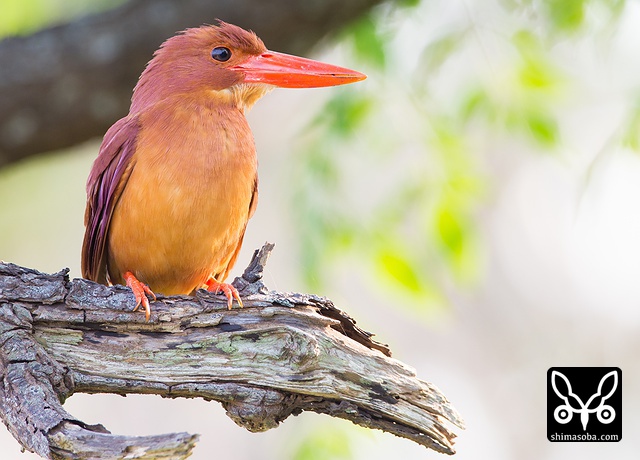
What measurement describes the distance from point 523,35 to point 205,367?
2.34 meters

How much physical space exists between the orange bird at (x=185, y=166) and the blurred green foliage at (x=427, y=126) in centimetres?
58

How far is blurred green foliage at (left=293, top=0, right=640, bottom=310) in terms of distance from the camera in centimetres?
408

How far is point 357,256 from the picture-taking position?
166 inches

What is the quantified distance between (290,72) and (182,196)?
2.56ft

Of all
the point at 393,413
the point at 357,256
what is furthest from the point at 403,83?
the point at 393,413

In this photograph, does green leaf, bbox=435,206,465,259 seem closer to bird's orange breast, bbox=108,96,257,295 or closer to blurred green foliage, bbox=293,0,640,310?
blurred green foliage, bbox=293,0,640,310

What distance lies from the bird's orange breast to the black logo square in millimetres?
1654

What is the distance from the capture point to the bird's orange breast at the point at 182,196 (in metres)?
3.33

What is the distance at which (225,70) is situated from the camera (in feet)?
12.2

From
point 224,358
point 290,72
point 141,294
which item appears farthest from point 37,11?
point 224,358

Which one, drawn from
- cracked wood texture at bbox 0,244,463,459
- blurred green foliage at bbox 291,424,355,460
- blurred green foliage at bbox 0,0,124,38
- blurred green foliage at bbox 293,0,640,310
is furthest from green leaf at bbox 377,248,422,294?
blurred green foliage at bbox 0,0,124,38

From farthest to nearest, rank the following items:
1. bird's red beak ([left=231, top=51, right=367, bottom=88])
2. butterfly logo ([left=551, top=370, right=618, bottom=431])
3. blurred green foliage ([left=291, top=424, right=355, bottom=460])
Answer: butterfly logo ([left=551, top=370, right=618, bottom=431]) < blurred green foliage ([left=291, top=424, right=355, bottom=460]) < bird's red beak ([left=231, top=51, right=367, bottom=88])

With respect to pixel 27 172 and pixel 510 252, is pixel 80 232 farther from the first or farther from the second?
pixel 510 252

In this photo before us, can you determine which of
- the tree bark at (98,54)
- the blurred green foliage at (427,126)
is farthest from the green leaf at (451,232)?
the tree bark at (98,54)
